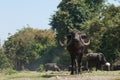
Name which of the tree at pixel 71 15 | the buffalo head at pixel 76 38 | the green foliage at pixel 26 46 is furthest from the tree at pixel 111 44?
the green foliage at pixel 26 46


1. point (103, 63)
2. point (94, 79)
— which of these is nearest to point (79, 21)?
point (103, 63)

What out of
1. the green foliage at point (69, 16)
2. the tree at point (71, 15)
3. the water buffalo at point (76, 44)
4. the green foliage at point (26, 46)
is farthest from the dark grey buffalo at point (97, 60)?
the green foliage at point (26, 46)

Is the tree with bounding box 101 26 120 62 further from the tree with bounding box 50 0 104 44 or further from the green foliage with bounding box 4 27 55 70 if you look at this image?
the green foliage with bounding box 4 27 55 70

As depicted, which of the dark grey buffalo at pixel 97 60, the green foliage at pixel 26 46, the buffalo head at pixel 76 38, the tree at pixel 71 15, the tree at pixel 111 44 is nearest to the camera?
the buffalo head at pixel 76 38

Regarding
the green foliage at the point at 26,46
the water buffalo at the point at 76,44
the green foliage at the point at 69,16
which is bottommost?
the water buffalo at the point at 76,44

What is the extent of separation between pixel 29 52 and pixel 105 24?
1364 inches

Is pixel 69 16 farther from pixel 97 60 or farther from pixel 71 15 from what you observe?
pixel 97 60

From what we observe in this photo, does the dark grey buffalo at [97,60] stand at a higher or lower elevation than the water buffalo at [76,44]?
lower

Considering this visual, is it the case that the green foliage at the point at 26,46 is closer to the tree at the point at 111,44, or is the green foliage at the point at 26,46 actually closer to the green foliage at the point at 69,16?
the green foliage at the point at 69,16

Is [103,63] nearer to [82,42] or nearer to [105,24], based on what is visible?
[82,42]

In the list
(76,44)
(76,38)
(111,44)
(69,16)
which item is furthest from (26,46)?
(76,38)

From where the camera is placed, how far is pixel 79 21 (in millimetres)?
72000

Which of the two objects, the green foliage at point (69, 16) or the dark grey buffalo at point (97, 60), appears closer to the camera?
the dark grey buffalo at point (97, 60)

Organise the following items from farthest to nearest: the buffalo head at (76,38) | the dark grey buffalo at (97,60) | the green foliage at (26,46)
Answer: the green foliage at (26,46) → the dark grey buffalo at (97,60) → the buffalo head at (76,38)
